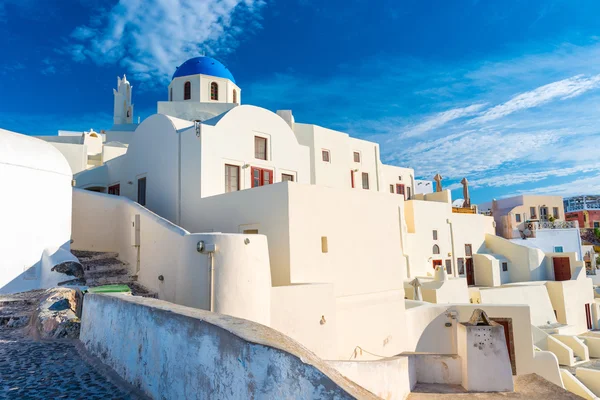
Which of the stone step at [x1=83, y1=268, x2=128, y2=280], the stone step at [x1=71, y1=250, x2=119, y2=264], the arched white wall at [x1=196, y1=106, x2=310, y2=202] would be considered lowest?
the stone step at [x1=83, y1=268, x2=128, y2=280]

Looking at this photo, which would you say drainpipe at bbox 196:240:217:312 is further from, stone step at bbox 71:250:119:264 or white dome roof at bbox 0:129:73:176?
stone step at bbox 71:250:119:264

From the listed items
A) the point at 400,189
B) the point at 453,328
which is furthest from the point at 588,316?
the point at 453,328

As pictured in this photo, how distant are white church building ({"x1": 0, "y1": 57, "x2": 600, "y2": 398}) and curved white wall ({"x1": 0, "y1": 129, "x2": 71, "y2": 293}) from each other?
0.20 m

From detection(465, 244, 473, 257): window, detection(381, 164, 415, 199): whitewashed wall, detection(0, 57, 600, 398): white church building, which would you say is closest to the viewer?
detection(0, 57, 600, 398): white church building

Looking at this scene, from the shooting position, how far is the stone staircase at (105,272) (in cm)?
1055

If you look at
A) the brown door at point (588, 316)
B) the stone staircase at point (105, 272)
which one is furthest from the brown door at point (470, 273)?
the stone staircase at point (105, 272)

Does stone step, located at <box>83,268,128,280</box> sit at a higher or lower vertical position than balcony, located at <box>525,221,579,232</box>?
lower

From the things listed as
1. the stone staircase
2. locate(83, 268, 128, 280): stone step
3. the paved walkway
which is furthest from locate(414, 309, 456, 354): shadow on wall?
locate(83, 268, 128, 280): stone step

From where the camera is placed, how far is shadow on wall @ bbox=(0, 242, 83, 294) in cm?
1013

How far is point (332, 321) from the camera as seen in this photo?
10477mm

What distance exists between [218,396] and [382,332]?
1036 cm

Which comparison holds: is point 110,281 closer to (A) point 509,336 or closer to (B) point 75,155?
(B) point 75,155

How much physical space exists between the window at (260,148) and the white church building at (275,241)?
38 mm

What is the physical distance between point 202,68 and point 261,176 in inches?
378
